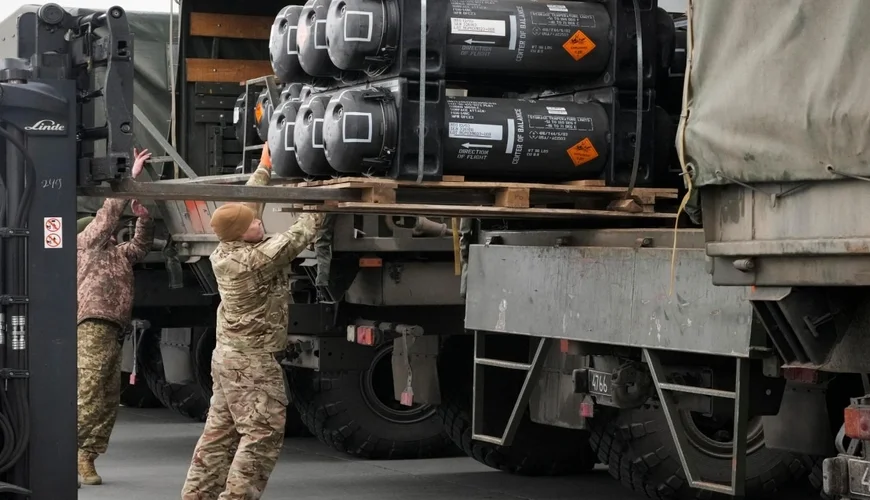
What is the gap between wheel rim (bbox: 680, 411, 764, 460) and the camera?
7641 millimetres

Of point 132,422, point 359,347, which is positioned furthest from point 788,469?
point 132,422

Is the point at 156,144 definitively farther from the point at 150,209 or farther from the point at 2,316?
the point at 2,316

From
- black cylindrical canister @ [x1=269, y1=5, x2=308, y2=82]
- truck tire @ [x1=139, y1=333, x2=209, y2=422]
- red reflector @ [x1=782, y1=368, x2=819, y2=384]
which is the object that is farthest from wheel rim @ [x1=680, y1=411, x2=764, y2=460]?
truck tire @ [x1=139, y1=333, x2=209, y2=422]

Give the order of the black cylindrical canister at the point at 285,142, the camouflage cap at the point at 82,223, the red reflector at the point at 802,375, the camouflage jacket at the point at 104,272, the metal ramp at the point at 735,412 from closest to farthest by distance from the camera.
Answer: the red reflector at the point at 802,375 → the metal ramp at the point at 735,412 → the black cylindrical canister at the point at 285,142 → the camouflage jacket at the point at 104,272 → the camouflage cap at the point at 82,223

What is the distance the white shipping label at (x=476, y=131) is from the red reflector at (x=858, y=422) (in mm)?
2266

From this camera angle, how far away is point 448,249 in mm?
9828

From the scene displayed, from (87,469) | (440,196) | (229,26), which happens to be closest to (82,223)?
(87,469)

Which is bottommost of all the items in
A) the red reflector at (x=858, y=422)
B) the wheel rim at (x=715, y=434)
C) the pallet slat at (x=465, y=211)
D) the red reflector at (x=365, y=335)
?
the wheel rim at (x=715, y=434)

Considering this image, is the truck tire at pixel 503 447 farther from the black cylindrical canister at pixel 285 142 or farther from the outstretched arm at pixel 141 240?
the black cylindrical canister at pixel 285 142

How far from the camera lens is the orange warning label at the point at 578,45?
7215mm

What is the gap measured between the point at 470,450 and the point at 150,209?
3483mm

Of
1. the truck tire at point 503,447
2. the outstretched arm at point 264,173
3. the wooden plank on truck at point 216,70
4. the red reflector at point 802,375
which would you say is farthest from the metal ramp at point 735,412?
the wooden plank on truck at point 216,70

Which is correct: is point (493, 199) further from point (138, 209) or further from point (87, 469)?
point (87, 469)

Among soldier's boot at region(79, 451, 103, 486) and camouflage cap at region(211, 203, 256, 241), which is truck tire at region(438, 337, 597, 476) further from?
camouflage cap at region(211, 203, 256, 241)
